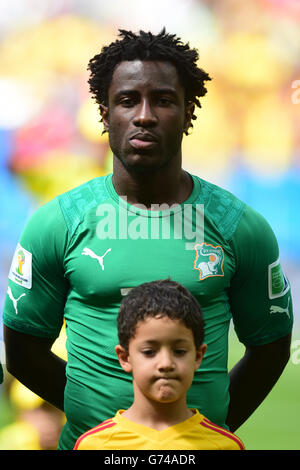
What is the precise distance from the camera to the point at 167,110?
212 cm

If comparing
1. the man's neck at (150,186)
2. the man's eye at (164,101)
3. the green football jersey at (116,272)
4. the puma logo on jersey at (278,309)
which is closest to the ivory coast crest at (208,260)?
the green football jersey at (116,272)

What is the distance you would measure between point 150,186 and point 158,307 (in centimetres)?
49

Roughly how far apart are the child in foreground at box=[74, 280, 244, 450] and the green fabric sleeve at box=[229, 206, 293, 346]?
36cm

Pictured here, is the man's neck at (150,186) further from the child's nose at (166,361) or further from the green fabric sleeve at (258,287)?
the child's nose at (166,361)

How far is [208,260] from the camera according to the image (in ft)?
7.09

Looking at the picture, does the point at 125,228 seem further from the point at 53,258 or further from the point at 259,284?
the point at 259,284

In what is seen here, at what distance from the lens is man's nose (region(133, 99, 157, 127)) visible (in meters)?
2.08

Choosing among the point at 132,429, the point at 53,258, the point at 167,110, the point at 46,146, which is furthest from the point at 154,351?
the point at 46,146

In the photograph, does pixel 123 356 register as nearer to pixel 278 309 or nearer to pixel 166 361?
pixel 166 361

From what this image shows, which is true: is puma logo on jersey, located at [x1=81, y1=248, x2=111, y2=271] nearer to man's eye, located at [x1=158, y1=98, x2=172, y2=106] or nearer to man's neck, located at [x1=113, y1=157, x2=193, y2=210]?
man's neck, located at [x1=113, y1=157, x2=193, y2=210]

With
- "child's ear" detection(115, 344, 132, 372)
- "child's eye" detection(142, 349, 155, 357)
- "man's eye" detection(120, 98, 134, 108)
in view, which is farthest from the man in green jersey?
"child's eye" detection(142, 349, 155, 357)

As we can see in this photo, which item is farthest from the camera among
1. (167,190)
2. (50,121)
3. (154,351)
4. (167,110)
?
(50,121)

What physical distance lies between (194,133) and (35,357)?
1677 mm

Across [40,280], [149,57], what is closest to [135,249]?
[40,280]
